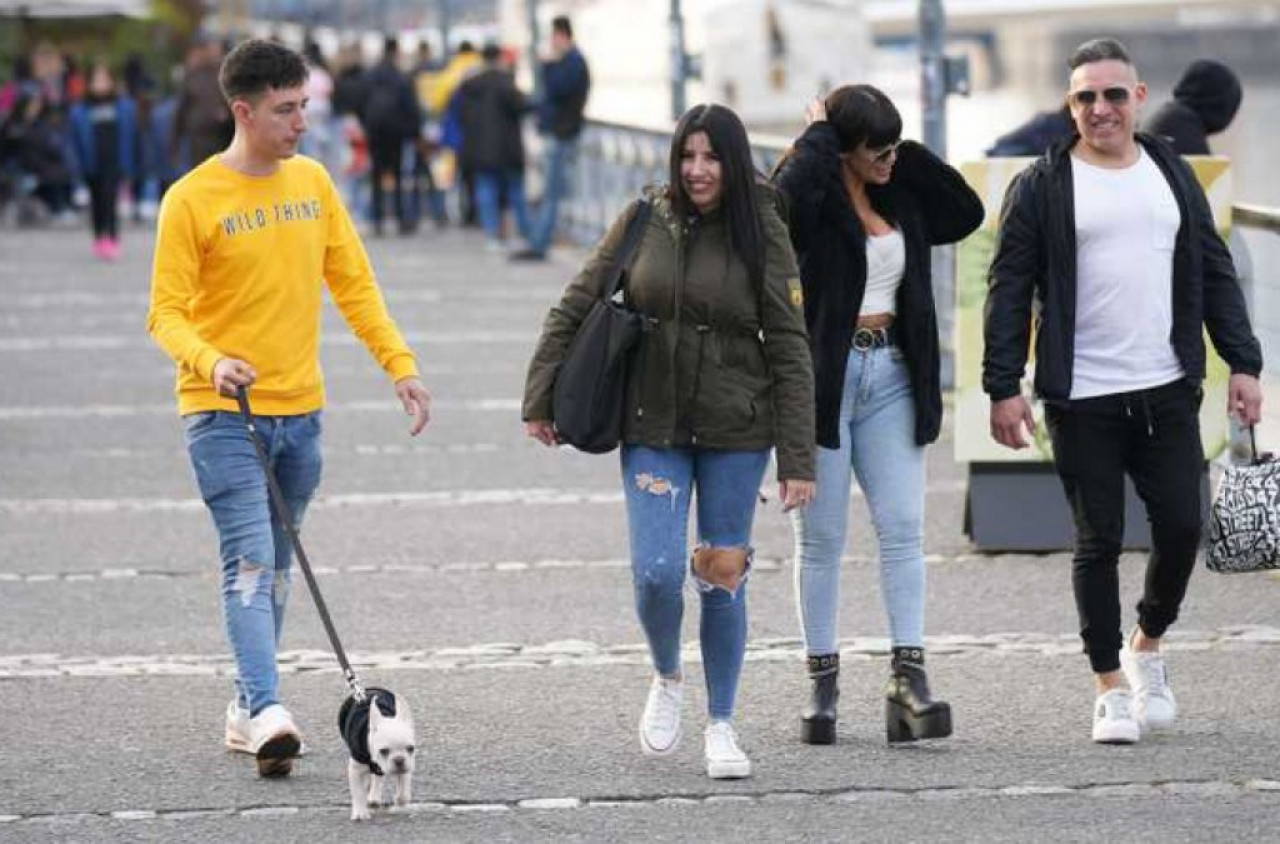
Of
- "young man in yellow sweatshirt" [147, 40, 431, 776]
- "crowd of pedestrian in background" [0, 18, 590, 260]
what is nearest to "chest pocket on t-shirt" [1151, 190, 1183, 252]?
"young man in yellow sweatshirt" [147, 40, 431, 776]

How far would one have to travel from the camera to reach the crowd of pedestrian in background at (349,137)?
24875mm

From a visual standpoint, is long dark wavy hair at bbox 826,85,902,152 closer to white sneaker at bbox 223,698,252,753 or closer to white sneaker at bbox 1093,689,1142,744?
white sneaker at bbox 1093,689,1142,744

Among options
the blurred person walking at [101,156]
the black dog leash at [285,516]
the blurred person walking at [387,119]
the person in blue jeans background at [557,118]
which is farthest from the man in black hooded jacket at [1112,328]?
the blurred person walking at [387,119]

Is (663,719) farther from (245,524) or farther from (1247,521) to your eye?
(1247,521)

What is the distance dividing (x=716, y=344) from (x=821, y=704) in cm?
106

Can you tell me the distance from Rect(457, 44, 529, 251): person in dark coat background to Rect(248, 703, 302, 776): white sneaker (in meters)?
18.4

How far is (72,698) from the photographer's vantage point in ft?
27.8

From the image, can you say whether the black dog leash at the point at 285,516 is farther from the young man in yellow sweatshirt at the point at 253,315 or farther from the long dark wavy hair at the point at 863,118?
the long dark wavy hair at the point at 863,118

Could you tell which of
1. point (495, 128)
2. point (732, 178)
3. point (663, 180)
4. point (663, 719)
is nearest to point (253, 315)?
point (732, 178)

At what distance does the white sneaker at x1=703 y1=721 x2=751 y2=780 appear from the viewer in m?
7.26

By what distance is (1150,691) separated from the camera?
25.6 feet

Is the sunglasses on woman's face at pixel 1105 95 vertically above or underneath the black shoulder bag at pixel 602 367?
above

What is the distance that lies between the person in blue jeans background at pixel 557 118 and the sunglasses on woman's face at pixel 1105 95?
17.1 metres

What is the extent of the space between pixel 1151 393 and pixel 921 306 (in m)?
0.60
